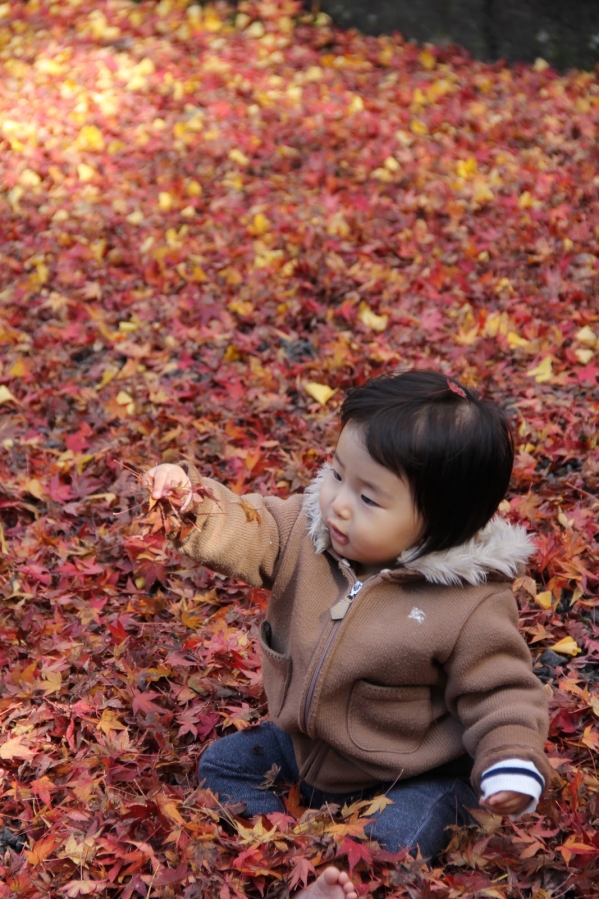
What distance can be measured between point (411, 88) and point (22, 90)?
10.5ft

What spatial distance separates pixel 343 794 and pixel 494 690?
0.54 metres

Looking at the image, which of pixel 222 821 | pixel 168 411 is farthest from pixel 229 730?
pixel 168 411

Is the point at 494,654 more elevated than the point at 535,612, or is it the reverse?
the point at 494,654

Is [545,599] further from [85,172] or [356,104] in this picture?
[356,104]

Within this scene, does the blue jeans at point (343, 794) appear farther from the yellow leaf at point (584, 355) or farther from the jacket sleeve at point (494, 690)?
the yellow leaf at point (584, 355)

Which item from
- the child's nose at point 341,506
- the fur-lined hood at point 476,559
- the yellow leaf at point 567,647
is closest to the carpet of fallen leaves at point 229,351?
the yellow leaf at point 567,647

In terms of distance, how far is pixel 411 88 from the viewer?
7273mm

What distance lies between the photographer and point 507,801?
181 centimetres

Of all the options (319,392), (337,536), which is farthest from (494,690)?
(319,392)

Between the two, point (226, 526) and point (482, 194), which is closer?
point (226, 526)

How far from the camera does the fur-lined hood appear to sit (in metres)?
1.99

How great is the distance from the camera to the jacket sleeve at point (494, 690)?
187 centimetres

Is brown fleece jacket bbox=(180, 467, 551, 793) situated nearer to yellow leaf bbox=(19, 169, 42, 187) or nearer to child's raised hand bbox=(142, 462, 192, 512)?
child's raised hand bbox=(142, 462, 192, 512)

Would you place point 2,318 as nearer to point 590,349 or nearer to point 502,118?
point 590,349
